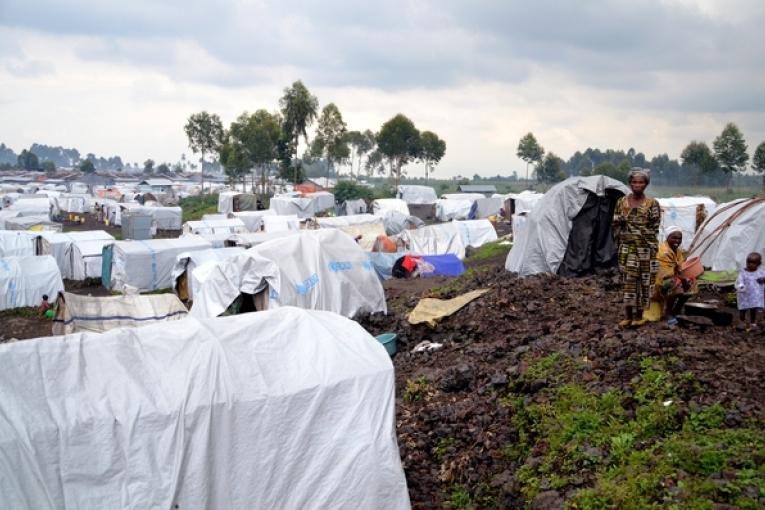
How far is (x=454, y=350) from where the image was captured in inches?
392

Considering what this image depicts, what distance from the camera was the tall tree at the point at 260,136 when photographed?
180 feet

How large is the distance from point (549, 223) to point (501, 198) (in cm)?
3596

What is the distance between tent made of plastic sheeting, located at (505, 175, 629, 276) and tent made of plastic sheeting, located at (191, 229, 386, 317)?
3.89m

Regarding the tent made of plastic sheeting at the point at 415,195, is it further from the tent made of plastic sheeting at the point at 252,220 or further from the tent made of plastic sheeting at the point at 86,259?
the tent made of plastic sheeting at the point at 86,259

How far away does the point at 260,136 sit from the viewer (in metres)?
54.8

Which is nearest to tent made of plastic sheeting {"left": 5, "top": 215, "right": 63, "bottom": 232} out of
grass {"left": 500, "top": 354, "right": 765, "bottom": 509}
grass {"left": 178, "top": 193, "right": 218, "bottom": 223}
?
grass {"left": 178, "top": 193, "right": 218, "bottom": 223}

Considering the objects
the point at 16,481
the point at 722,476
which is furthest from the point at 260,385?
the point at 722,476

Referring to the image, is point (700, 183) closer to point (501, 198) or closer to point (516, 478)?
point (501, 198)

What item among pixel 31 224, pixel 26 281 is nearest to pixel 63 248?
pixel 26 281

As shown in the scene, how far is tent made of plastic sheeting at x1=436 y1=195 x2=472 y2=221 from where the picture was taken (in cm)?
4762

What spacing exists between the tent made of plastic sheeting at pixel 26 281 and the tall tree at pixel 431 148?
46.1 m

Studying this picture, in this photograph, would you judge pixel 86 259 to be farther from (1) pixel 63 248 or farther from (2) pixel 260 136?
(2) pixel 260 136

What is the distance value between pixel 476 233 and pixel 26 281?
18287mm

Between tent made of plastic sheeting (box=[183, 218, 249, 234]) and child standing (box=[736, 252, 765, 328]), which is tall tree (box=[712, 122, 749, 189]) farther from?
child standing (box=[736, 252, 765, 328])
